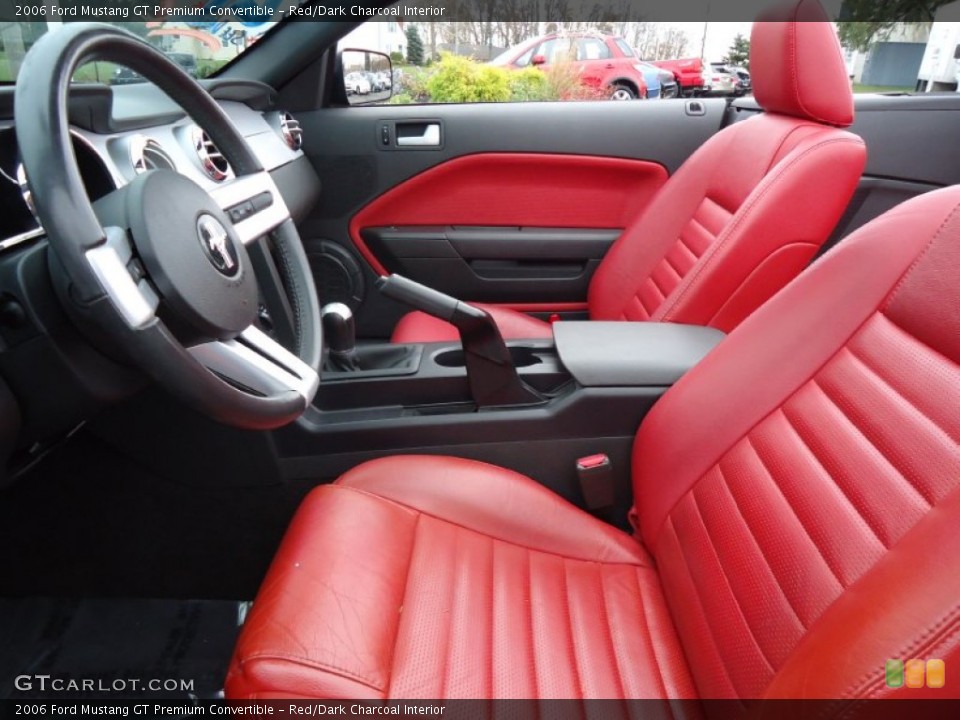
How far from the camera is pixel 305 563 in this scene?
852 mm

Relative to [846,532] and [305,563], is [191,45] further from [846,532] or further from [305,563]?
[846,532]

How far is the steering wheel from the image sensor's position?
0.60 metres

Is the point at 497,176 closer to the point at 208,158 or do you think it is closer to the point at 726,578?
the point at 208,158

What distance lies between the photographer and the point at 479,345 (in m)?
1.16

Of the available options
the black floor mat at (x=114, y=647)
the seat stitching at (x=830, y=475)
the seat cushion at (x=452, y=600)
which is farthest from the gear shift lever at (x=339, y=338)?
the seat stitching at (x=830, y=475)

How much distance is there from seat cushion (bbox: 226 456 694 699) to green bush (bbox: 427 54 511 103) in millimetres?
1342

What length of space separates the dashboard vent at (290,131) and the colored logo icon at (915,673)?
171cm

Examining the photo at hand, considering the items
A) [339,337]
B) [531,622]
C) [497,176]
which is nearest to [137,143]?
[339,337]

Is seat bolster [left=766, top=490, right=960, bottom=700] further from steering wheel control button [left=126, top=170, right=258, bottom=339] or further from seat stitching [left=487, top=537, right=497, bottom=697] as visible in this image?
steering wheel control button [left=126, top=170, right=258, bottom=339]

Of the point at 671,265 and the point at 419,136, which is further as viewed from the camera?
the point at 419,136

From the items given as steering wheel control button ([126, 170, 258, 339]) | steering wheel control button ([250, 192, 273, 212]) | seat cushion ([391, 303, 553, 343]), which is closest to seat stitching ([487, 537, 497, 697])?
steering wheel control button ([126, 170, 258, 339])

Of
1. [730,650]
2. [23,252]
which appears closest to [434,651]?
[730,650]

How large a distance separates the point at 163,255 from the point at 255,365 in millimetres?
182

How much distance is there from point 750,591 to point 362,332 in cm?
163
